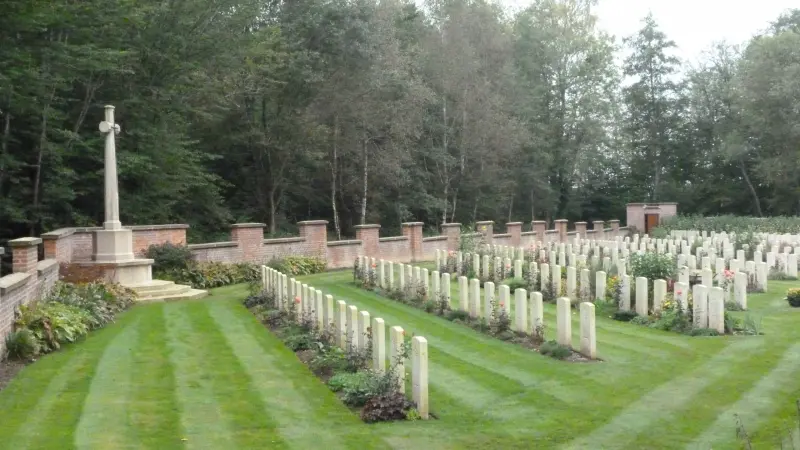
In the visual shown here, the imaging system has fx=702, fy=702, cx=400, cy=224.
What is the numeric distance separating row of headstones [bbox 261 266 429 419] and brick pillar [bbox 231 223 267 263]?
24.6ft

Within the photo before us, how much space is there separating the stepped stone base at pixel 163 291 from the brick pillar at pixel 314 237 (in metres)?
5.80

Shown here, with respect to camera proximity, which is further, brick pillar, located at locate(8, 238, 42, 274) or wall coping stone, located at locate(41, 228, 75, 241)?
wall coping stone, located at locate(41, 228, 75, 241)

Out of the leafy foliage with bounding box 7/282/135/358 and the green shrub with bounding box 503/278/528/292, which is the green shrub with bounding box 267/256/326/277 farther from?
the green shrub with bounding box 503/278/528/292

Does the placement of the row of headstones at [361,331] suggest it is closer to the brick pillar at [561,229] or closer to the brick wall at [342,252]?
the brick wall at [342,252]

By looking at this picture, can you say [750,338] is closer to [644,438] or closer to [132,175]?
[644,438]

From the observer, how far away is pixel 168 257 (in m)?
18.9

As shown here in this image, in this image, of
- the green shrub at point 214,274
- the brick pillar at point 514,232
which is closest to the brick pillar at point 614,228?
the brick pillar at point 514,232

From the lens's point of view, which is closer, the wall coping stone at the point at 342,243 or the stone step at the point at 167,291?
the stone step at the point at 167,291

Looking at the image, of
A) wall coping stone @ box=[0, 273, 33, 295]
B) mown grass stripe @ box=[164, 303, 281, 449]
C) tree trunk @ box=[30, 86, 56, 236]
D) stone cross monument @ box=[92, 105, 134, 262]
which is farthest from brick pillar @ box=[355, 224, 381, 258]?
wall coping stone @ box=[0, 273, 33, 295]

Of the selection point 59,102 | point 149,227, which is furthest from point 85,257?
point 59,102

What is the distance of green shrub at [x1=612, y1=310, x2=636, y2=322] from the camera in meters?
12.6

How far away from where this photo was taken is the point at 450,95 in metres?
38.3

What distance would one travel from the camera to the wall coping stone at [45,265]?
13.0 metres

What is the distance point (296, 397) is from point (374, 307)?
21.5 feet
